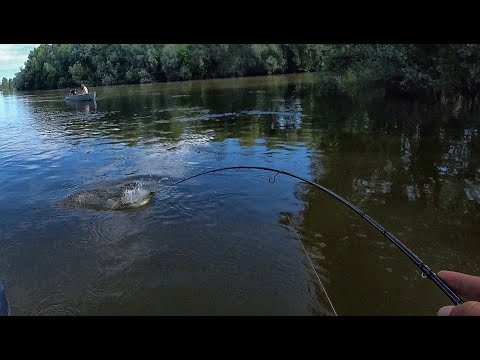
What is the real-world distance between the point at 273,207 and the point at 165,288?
430 cm

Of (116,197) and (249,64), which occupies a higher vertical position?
(249,64)

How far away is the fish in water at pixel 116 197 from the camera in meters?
11.7

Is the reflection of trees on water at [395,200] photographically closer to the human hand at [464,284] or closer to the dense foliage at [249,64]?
the dense foliage at [249,64]

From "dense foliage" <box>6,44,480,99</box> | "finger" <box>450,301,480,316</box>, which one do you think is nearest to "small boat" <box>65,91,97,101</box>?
"dense foliage" <box>6,44,480,99</box>

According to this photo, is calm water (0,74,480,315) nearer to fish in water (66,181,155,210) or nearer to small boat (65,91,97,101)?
fish in water (66,181,155,210)

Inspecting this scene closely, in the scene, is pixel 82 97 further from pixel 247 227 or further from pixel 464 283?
pixel 464 283

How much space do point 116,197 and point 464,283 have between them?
36.4 feet

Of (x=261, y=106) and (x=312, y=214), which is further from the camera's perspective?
(x=261, y=106)

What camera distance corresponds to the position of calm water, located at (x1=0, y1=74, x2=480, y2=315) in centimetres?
728

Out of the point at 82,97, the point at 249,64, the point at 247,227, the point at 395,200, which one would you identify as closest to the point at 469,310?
the point at 247,227

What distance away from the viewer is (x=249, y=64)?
297 ft
